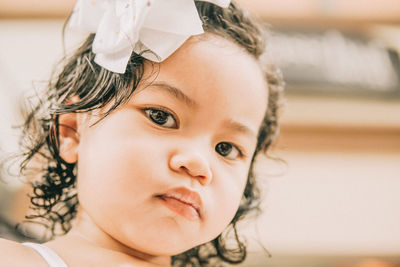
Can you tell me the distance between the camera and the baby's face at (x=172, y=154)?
0.48m

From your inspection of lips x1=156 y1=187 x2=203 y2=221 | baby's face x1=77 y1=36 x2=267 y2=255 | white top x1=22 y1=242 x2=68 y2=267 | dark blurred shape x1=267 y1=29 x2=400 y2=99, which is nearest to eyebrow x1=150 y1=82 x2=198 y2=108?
baby's face x1=77 y1=36 x2=267 y2=255

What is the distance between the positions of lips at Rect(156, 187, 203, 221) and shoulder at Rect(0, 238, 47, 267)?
154mm

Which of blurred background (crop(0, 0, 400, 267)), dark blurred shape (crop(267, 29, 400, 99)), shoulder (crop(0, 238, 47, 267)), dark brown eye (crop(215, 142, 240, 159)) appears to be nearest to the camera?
shoulder (crop(0, 238, 47, 267))

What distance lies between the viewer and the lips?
1.59ft

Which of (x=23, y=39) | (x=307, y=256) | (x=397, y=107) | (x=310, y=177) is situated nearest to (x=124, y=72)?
(x=307, y=256)

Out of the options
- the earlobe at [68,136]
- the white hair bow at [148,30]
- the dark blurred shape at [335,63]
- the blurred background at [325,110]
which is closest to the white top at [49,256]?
the earlobe at [68,136]

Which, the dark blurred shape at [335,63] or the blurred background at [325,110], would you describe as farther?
the dark blurred shape at [335,63]

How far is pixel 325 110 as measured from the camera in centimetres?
162

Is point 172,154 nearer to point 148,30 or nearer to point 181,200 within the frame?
point 181,200

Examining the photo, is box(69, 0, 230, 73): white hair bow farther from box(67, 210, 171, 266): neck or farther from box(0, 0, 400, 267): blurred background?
box(0, 0, 400, 267): blurred background

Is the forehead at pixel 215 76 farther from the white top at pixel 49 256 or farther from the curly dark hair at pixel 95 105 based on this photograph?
the white top at pixel 49 256

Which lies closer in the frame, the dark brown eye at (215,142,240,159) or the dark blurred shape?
the dark brown eye at (215,142,240,159)

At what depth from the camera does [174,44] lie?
1.70 ft

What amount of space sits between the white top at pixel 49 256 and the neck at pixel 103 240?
0.05 meters
